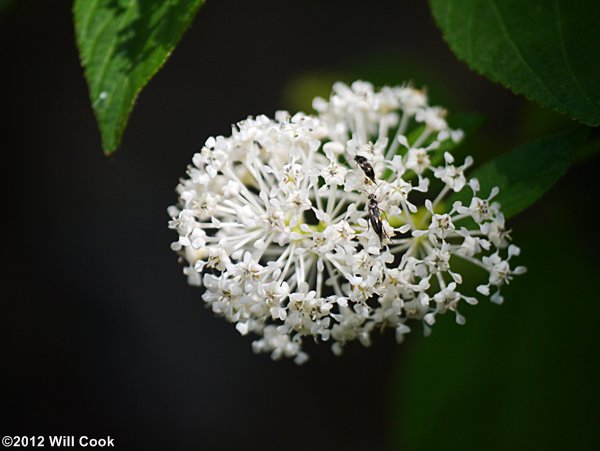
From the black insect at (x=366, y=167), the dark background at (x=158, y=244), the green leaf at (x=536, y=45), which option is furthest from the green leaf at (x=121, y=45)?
the dark background at (x=158, y=244)

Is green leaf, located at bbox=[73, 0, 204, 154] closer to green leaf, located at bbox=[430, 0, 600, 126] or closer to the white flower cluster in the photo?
the white flower cluster

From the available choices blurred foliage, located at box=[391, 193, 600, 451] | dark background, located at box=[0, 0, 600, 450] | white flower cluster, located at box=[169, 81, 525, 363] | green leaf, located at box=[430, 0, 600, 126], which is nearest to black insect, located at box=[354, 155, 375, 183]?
white flower cluster, located at box=[169, 81, 525, 363]

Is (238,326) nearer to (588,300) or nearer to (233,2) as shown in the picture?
(588,300)

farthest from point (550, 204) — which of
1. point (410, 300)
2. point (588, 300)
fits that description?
point (410, 300)

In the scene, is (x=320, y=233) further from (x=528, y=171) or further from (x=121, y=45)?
(x=121, y=45)

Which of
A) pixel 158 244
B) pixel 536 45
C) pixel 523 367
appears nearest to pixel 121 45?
pixel 536 45

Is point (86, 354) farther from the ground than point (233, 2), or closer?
closer

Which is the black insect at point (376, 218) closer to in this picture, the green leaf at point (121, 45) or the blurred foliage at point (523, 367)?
the green leaf at point (121, 45)
